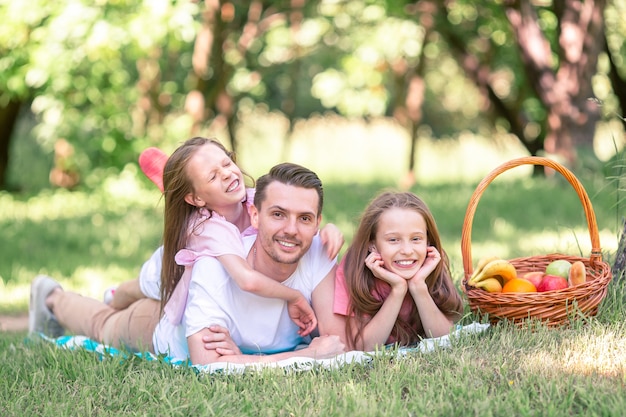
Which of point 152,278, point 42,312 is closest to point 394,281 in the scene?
point 152,278

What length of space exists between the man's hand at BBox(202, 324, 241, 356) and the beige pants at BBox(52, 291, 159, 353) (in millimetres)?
483

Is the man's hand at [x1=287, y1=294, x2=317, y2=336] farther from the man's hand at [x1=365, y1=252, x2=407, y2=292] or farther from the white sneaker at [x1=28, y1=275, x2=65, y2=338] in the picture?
the white sneaker at [x1=28, y1=275, x2=65, y2=338]

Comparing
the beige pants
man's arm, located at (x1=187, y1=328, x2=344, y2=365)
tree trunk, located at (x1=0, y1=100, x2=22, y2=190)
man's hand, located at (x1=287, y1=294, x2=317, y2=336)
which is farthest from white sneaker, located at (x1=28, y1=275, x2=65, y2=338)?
tree trunk, located at (x1=0, y1=100, x2=22, y2=190)

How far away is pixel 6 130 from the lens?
44.4 ft

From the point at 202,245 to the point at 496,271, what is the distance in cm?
139

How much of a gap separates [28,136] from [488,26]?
9.05 metres

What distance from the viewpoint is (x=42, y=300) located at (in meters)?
5.27

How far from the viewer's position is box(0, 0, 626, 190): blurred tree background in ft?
30.4

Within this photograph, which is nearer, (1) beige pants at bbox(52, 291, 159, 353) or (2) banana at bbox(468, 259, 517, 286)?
(2) banana at bbox(468, 259, 517, 286)

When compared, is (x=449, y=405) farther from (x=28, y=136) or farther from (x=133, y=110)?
(x=28, y=136)

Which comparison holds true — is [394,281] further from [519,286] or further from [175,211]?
[175,211]

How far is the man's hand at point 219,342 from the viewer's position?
3748 millimetres

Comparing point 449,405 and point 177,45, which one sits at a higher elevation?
point 177,45

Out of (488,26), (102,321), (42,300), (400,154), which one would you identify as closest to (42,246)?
(42,300)
